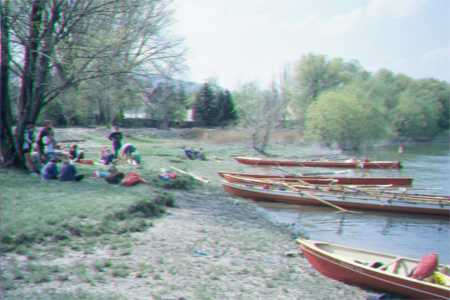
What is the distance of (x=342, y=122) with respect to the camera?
50.3m

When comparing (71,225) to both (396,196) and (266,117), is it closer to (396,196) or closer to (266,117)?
(396,196)

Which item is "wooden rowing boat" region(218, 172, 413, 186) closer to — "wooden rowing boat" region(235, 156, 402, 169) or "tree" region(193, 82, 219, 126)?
"wooden rowing boat" region(235, 156, 402, 169)

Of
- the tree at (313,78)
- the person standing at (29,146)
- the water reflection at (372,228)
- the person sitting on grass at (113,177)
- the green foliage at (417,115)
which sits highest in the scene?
the tree at (313,78)

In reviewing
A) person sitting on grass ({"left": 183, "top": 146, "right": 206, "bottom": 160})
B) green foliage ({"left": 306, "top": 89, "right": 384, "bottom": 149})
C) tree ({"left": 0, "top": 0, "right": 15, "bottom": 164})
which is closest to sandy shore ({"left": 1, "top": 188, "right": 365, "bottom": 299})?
tree ({"left": 0, "top": 0, "right": 15, "bottom": 164})

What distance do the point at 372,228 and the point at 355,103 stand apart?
37.4m

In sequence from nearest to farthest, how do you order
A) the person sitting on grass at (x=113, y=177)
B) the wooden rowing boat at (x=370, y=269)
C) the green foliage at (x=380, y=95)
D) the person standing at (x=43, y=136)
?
the wooden rowing boat at (x=370, y=269)
the person sitting on grass at (x=113, y=177)
the person standing at (x=43, y=136)
the green foliage at (x=380, y=95)

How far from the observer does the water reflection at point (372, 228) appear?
14.1 m

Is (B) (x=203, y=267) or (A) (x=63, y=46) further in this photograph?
(A) (x=63, y=46)

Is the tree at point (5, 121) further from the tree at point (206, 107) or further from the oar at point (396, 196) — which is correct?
the tree at point (206, 107)

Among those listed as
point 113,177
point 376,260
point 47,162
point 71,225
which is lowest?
point 376,260

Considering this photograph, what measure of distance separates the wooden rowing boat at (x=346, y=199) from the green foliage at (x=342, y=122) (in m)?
30.8


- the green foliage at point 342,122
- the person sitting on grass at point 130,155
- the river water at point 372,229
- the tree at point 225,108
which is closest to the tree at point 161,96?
the person sitting on grass at point 130,155

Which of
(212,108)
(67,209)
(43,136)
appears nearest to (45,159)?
(43,136)

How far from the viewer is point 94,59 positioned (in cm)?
1728
